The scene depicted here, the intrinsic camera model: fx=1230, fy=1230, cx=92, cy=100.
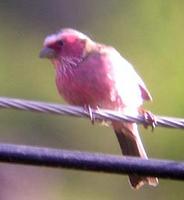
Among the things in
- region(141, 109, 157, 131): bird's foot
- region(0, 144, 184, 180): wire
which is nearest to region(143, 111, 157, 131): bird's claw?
region(141, 109, 157, 131): bird's foot

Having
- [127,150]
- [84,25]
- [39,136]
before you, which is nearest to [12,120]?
[39,136]

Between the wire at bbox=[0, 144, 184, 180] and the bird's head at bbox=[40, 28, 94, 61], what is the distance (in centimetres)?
208

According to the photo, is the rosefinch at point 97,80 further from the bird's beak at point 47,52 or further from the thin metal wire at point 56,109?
the thin metal wire at point 56,109

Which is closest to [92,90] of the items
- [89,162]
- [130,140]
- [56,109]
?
[130,140]

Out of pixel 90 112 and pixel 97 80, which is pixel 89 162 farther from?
pixel 97 80

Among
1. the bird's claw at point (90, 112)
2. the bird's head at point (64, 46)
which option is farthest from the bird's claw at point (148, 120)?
the bird's head at point (64, 46)

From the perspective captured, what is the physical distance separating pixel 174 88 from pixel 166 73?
26 cm

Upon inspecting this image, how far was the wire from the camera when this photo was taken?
552 cm

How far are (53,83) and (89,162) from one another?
6685 millimetres

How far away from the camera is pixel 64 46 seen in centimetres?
768

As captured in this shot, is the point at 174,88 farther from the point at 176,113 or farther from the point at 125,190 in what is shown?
the point at 125,190

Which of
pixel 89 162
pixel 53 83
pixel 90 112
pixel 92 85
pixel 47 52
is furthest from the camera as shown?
pixel 53 83

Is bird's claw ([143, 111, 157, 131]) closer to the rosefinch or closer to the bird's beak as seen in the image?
the rosefinch

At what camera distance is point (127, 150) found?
7.72 metres
